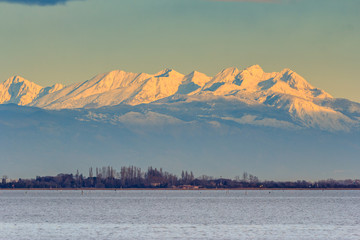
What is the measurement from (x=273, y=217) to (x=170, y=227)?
41.4 m

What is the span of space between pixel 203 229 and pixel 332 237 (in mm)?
25886

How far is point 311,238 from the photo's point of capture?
120 meters

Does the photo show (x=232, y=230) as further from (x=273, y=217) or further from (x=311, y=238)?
(x=273, y=217)

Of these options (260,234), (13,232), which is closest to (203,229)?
(260,234)

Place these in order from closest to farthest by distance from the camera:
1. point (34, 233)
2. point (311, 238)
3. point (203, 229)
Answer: point (311, 238)
point (34, 233)
point (203, 229)

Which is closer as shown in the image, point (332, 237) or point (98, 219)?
point (332, 237)

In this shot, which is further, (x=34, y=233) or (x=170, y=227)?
(x=170, y=227)

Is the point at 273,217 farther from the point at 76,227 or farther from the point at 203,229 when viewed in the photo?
the point at 76,227

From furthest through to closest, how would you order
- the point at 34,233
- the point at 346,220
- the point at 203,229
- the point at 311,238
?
the point at 346,220 < the point at 203,229 < the point at 34,233 < the point at 311,238

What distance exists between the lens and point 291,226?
479ft

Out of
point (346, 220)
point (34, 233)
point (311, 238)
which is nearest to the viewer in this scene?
point (311, 238)

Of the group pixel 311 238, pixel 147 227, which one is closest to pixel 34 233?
pixel 147 227

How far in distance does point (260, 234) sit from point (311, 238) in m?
10.1

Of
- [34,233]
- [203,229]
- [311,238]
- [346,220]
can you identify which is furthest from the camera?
[346,220]
